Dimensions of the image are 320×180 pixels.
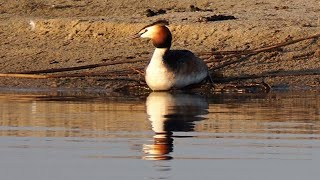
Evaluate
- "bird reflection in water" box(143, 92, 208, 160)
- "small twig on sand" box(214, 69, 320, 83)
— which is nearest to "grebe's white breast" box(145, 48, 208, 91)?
"bird reflection in water" box(143, 92, 208, 160)

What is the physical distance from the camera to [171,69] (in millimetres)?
15234

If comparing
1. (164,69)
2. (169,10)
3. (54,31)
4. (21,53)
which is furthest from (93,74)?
(169,10)

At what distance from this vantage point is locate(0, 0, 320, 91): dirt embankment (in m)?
16.9

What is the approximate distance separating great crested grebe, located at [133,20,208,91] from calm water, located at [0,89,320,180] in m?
0.87

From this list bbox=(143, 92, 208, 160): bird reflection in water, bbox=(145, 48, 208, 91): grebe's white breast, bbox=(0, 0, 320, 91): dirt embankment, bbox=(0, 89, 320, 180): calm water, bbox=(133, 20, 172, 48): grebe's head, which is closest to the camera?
bbox=(0, 89, 320, 180): calm water

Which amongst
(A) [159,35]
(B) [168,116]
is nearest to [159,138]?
(B) [168,116]

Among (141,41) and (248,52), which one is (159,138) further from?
(141,41)

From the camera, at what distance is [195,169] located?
8.17 meters

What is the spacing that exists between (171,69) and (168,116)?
3664 millimetres

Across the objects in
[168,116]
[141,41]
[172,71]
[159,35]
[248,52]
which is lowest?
[168,116]

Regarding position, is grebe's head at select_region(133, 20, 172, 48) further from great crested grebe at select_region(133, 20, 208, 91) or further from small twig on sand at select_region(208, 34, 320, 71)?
small twig on sand at select_region(208, 34, 320, 71)

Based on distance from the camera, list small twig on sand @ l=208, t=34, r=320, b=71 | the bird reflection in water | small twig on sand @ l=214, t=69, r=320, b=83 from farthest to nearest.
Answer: small twig on sand @ l=208, t=34, r=320, b=71 < small twig on sand @ l=214, t=69, r=320, b=83 < the bird reflection in water

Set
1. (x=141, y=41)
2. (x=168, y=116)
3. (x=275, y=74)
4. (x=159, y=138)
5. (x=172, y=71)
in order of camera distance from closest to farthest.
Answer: (x=159, y=138) < (x=168, y=116) < (x=172, y=71) < (x=275, y=74) < (x=141, y=41)

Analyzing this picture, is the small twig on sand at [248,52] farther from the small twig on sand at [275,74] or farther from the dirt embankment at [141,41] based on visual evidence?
the small twig on sand at [275,74]
